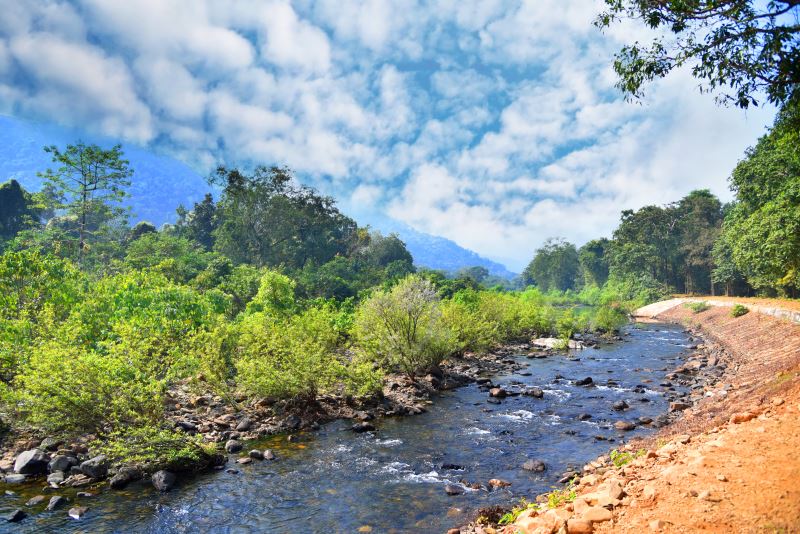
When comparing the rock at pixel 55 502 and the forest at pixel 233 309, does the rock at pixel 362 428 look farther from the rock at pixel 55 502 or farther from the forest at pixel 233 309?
the rock at pixel 55 502

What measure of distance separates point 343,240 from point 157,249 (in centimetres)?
4545

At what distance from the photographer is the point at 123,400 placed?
48.0ft

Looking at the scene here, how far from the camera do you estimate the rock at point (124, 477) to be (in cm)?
1338

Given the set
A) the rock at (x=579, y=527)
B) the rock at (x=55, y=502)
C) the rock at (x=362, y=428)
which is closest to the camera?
the rock at (x=579, y=527)

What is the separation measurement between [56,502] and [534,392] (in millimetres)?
20871

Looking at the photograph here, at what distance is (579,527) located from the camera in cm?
739

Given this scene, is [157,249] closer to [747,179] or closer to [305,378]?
[305,378]

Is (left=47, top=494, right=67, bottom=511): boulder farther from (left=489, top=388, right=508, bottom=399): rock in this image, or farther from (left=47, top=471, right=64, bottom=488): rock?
(left=489, top=388, right=508, bottom=399): rock

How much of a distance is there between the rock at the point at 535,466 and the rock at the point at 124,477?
39.9 feet

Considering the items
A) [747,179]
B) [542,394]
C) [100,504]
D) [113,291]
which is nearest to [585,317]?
[747,179]

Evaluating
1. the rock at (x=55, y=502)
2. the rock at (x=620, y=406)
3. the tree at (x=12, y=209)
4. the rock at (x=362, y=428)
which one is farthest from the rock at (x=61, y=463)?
the tree at (x=12, y=209)

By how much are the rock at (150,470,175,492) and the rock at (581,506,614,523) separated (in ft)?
38.4

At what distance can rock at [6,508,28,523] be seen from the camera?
447 inches

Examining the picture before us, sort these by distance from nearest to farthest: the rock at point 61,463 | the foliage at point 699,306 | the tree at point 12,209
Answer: the rock at point 61,463
the foliage at point 699,306
the tree at point 12,209
